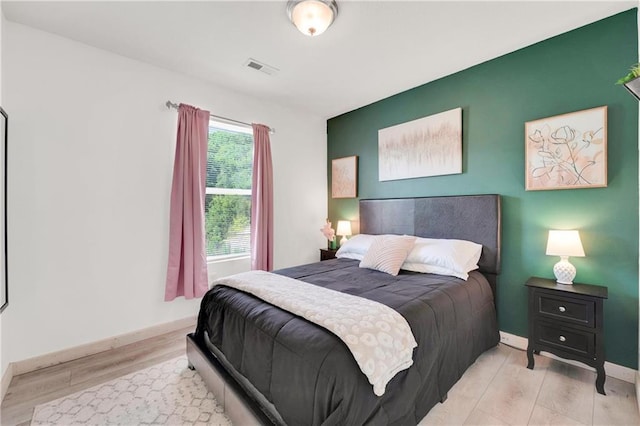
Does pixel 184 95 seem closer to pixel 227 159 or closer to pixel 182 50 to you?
pixel 182 50

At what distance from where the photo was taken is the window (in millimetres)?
3311

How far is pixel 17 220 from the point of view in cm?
214

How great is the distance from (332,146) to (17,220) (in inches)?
140

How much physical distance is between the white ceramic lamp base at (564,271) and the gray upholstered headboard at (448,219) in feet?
1.42

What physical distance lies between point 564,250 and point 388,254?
1.31 meters

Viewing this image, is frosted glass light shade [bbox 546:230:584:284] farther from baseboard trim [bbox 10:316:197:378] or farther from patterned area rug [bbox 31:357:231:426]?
baseboard trim [bbox 10:316:197:378]

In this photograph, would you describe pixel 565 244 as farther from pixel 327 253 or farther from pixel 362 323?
pixel 327 253

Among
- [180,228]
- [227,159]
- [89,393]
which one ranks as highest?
[227,159]

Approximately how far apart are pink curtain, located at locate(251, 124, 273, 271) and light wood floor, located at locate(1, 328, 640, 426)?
132 cm

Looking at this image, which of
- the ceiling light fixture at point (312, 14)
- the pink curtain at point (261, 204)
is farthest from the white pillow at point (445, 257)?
the ceiling light fixture at point (312, 14)

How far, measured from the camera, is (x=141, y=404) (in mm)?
1800

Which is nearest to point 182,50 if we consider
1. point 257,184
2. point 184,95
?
point 184,95

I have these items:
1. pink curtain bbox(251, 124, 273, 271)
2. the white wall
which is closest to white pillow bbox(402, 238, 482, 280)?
pink curtain bbox(251, 124, 273, 271)

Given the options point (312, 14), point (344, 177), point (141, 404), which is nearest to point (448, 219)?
point (344, 177)
